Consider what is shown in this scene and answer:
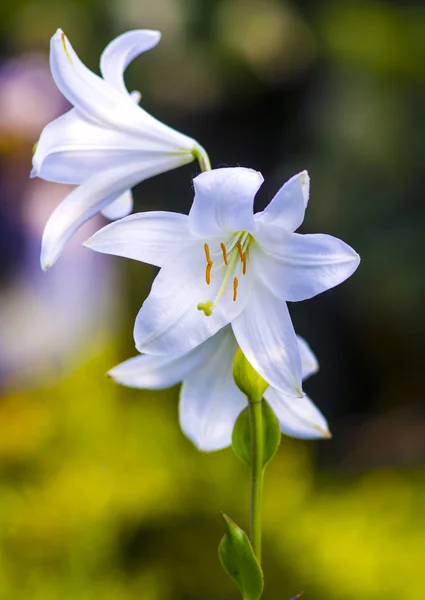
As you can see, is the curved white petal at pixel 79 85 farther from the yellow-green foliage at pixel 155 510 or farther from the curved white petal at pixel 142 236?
the yellow-green foliage at pixel 155 510

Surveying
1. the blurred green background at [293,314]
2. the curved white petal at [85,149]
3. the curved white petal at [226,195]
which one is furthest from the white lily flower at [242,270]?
the blurred green background at [293,314]

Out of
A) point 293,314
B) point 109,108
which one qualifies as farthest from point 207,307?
point 293,314

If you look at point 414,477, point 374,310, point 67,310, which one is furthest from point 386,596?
point 67,310

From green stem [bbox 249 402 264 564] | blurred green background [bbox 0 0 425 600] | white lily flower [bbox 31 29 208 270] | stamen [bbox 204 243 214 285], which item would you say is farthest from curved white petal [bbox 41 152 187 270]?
blurred green background [bbox 0 0 425 600]

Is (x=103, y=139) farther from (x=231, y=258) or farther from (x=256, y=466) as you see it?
(x=256, y=466)

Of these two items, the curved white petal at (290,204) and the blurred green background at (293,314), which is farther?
the blurred green background at (293,314)
